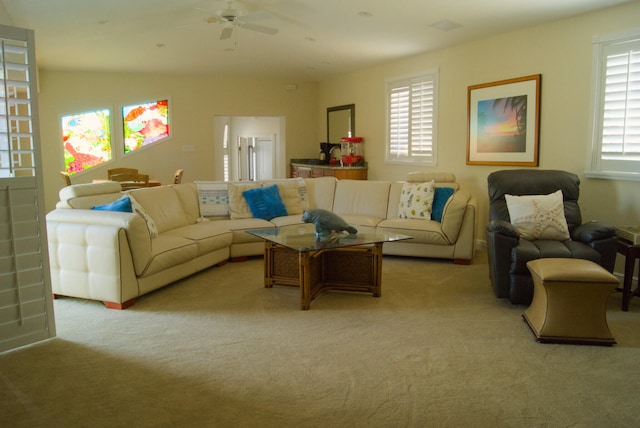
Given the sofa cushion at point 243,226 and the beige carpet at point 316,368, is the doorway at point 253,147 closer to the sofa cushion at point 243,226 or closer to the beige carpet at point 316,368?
the sofa cushion at point 243,226

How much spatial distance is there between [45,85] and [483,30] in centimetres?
664

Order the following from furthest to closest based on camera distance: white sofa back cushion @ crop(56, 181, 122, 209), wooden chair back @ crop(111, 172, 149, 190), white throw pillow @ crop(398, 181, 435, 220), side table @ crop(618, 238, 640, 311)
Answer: wooden chair back @ crop(111, 172, 149, 190) < white throw pillow @ crop(398, 181, 435, 220) < white sofa back cushion @ crop(56, 181, 122, 209) < side table @ crop(618, 238, 640, 311)

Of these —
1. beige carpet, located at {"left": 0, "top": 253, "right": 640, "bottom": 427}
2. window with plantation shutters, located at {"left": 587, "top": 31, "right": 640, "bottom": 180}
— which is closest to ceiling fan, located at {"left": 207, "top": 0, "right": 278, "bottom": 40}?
beige carpet, located at {"left": 0, "top": 253, "right": 640, "bottom": 427}

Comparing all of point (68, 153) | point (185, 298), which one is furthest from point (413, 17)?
point (68, 153)

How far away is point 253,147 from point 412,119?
4.13m

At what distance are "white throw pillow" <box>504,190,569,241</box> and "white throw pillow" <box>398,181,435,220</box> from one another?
4.17 feet

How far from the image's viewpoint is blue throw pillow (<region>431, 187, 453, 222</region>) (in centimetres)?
534

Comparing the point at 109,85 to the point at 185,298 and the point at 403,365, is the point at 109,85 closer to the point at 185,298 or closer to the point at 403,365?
the point at 185,298

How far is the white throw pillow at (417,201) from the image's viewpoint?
542 cm

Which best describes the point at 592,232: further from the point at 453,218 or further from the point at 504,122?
the point at 504,122

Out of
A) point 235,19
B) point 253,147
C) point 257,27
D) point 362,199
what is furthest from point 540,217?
point 253,147

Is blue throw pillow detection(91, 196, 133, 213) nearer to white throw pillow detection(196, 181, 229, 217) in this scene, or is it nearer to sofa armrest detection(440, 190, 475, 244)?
white throw pillow detection(196, 181, 229, 217)

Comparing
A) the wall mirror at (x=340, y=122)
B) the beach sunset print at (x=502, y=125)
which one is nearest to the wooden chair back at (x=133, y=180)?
the wall mirror at (x=340, y=122)

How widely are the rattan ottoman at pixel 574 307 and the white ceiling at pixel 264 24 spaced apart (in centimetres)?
262
